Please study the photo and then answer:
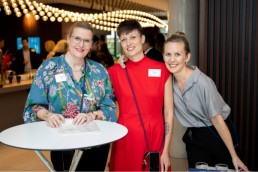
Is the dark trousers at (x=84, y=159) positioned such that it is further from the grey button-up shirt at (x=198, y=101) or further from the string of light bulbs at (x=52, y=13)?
the string of light bulbs at (x=52, y=13)

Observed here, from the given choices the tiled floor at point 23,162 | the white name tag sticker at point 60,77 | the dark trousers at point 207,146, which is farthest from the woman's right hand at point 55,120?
the tiled floor at point 23,162

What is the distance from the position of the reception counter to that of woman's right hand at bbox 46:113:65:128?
362cm

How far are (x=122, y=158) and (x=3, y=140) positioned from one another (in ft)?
3.29

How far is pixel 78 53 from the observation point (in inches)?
94.7

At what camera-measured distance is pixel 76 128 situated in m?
2.15

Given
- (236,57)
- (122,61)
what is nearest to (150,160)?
(122,61)

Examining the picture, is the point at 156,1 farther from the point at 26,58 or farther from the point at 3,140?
the point at 3,140

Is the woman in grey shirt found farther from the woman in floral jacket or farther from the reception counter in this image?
the reception counter

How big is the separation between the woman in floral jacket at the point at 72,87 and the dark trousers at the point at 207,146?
24.6 inches

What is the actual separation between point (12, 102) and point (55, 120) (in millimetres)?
4229

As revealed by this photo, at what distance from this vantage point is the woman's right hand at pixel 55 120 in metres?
2.22

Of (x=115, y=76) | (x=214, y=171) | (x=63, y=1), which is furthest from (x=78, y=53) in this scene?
(x=63, y=1)

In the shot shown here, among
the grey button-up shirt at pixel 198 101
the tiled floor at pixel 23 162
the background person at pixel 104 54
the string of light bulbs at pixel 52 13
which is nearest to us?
the grey button-up shirt at pixel 198 101

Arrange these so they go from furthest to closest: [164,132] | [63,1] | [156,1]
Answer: [156,1] < [63,1] < [164,132]
